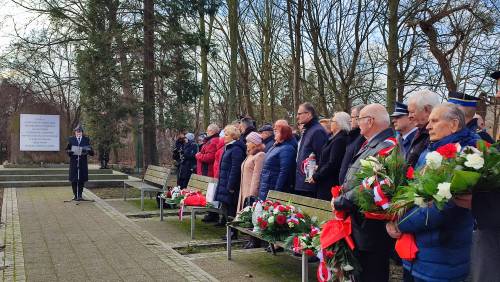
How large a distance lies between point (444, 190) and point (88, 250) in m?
5.66

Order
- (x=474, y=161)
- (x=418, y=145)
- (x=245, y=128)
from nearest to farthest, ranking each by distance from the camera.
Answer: (x=474, y=161) → (x=418, y=145) → (x=245, y=128)

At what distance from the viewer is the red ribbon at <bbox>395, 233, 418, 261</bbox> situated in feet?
11.0

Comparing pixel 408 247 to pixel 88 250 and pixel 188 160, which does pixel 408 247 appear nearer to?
pixel 88 250

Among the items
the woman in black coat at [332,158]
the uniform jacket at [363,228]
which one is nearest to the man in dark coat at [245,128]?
the woman in black coat at [332,158]

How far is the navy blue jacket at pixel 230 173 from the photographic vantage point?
25.1 ft

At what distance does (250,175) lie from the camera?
7.20 meters

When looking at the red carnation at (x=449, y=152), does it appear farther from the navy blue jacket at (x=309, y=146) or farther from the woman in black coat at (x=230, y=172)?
the woman in black coat at (x=230, y=172)

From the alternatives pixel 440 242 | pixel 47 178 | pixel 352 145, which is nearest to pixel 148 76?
pixel 47 178

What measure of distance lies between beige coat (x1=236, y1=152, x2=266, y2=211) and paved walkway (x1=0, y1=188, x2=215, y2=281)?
131 centimetres

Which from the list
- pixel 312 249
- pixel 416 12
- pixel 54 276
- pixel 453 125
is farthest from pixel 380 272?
pixel 416 12

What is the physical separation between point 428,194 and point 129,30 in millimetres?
14665

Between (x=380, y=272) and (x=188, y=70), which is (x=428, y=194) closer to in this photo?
(x=380, y=272)

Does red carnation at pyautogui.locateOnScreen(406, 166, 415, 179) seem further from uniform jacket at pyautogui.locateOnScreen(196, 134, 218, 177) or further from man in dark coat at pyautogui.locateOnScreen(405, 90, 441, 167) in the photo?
uniform jacket at pyautogui.locateOnScreen(196, 134, 218, 177)

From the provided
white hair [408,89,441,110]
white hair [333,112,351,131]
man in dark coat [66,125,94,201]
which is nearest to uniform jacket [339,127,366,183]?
white hair [333,112,351,131]
